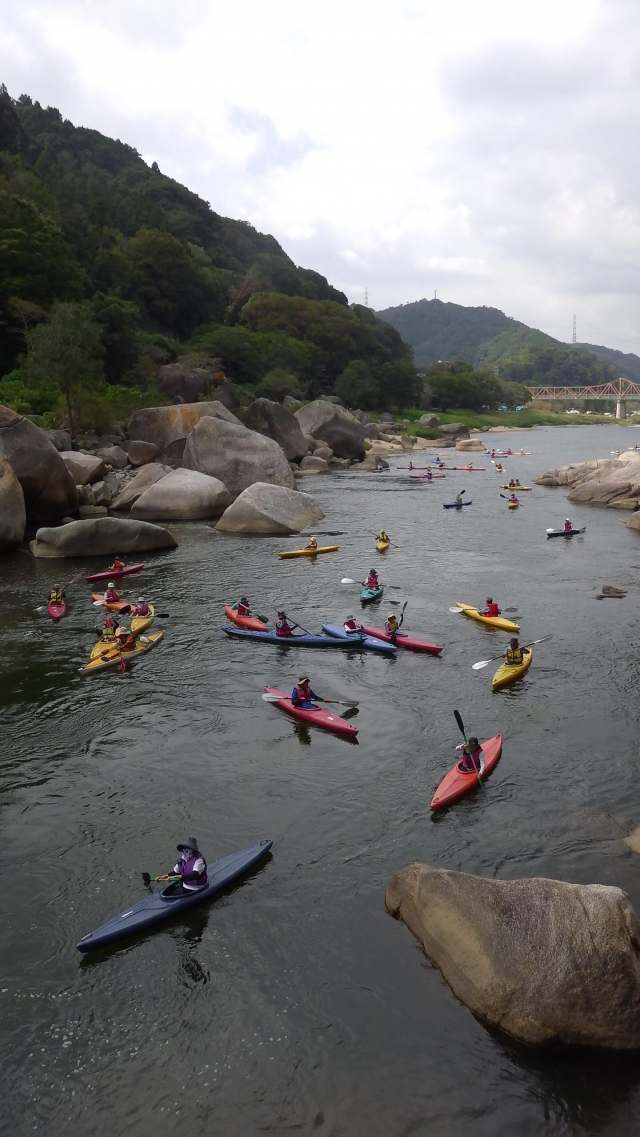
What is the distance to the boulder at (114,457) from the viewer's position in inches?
1796

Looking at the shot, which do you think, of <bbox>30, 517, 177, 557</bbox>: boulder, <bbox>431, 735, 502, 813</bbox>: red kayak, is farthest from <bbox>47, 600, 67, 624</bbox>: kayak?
<bbox>431, 735, 502, 813</bbox>: red kayak

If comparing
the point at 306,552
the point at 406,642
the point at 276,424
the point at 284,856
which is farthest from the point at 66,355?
the point at 284,856

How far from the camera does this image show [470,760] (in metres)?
13.5

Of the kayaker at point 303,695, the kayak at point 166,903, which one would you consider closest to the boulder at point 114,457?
the kayaker at point 303,695

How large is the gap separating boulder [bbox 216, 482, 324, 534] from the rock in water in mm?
26546

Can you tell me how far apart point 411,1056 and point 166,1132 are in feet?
8.32

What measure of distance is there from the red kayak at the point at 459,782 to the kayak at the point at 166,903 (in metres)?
3.15

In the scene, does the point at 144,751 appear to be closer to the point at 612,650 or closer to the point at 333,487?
the point at 612,650

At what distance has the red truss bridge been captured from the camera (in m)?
174

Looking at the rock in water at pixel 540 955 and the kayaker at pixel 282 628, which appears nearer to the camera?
the rock in water at pixel 540 955

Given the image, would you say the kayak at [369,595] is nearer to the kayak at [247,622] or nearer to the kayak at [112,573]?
the kayak at [247,622]

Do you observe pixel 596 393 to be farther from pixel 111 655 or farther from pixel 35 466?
pixel 111 655

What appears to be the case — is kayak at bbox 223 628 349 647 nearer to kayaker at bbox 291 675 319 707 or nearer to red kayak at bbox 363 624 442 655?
red kayak at bbox 363 624 442 655

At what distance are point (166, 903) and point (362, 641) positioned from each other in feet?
36.3
